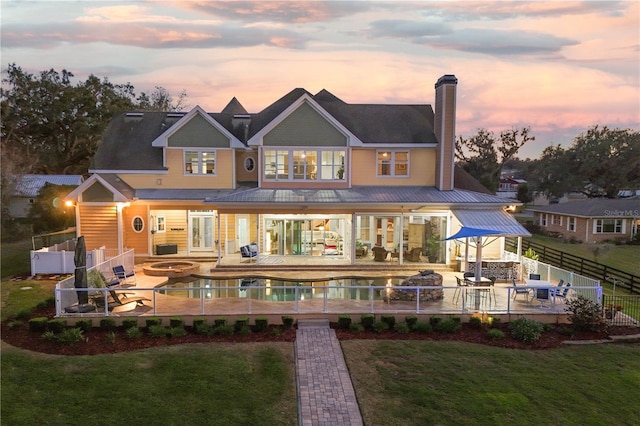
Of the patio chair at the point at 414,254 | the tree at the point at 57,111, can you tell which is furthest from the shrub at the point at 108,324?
the tree at the point at 57,111

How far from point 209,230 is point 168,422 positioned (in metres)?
16.5

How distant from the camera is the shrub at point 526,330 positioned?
12945mm

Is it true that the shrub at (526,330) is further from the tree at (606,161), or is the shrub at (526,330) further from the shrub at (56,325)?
the tree at (606,161)


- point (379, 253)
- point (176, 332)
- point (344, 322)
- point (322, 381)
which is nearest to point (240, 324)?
point (176, 332)

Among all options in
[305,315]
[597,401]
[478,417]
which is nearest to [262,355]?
[305,315]

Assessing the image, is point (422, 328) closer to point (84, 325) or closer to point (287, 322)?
point (287, 322)

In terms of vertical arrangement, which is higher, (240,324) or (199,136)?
(199,136)

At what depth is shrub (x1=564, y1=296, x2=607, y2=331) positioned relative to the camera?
44.7 ft

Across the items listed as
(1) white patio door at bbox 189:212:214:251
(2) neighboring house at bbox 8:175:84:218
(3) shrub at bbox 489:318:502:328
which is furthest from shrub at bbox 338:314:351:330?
(2) neighboring house at bbox 8:175:84:218

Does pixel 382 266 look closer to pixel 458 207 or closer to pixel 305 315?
pixel 458 207

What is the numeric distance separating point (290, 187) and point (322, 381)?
47.2 feet

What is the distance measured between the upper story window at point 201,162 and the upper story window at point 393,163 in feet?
30.3

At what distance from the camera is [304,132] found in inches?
921

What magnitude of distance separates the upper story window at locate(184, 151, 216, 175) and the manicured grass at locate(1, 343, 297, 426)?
1368 cm
